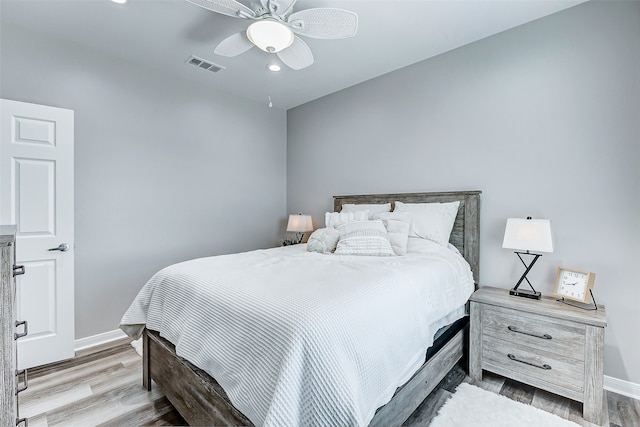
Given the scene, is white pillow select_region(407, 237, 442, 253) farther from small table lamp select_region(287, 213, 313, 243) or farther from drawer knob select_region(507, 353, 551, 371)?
small table lamp select_region(287, 213, 313, 243)

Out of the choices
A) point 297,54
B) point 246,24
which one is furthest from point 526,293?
point 246,24

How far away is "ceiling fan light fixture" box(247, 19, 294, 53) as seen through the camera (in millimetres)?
1994

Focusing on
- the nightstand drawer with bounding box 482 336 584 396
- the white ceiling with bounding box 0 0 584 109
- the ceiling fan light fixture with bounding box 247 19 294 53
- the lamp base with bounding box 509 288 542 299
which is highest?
the white ceiling with bounding box 0 0 584 109

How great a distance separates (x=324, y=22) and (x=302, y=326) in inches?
74.3

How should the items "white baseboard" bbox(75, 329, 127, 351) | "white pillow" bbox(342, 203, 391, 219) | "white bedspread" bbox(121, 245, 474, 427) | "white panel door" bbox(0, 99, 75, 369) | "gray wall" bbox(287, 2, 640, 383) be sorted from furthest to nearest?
"white pillow" bbox(342, 203, 391, 219)
"white baseboard" bbox(75, 329, 127, 351)
"white panel door" bbox(0, 99, 75, 369)
"gray wall" bbox(287, 2, 640, 383)
"white bedspread" bbox(121, 245, 474, 427)

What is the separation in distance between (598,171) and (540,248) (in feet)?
2.40

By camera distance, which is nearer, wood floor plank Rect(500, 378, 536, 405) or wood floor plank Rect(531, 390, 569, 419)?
wood floor plank Rect(531, 390, 569, 419)

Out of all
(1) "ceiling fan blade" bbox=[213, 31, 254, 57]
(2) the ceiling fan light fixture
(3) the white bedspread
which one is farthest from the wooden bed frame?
(1) "ceiling fan blade" bbox=[213, 31, 254, 57]

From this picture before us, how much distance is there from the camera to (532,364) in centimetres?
200

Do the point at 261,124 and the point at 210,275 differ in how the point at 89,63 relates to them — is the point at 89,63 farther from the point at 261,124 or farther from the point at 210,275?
the point at 210,275

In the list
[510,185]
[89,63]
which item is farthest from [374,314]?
[89,63]

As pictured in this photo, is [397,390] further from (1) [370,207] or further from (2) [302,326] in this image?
(1) [370,207]

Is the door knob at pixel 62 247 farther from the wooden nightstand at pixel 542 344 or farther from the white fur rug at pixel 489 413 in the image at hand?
the wooden nightstand at pixel 542 344

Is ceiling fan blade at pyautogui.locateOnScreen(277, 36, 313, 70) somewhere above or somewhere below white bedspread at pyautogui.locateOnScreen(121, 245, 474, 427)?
above
